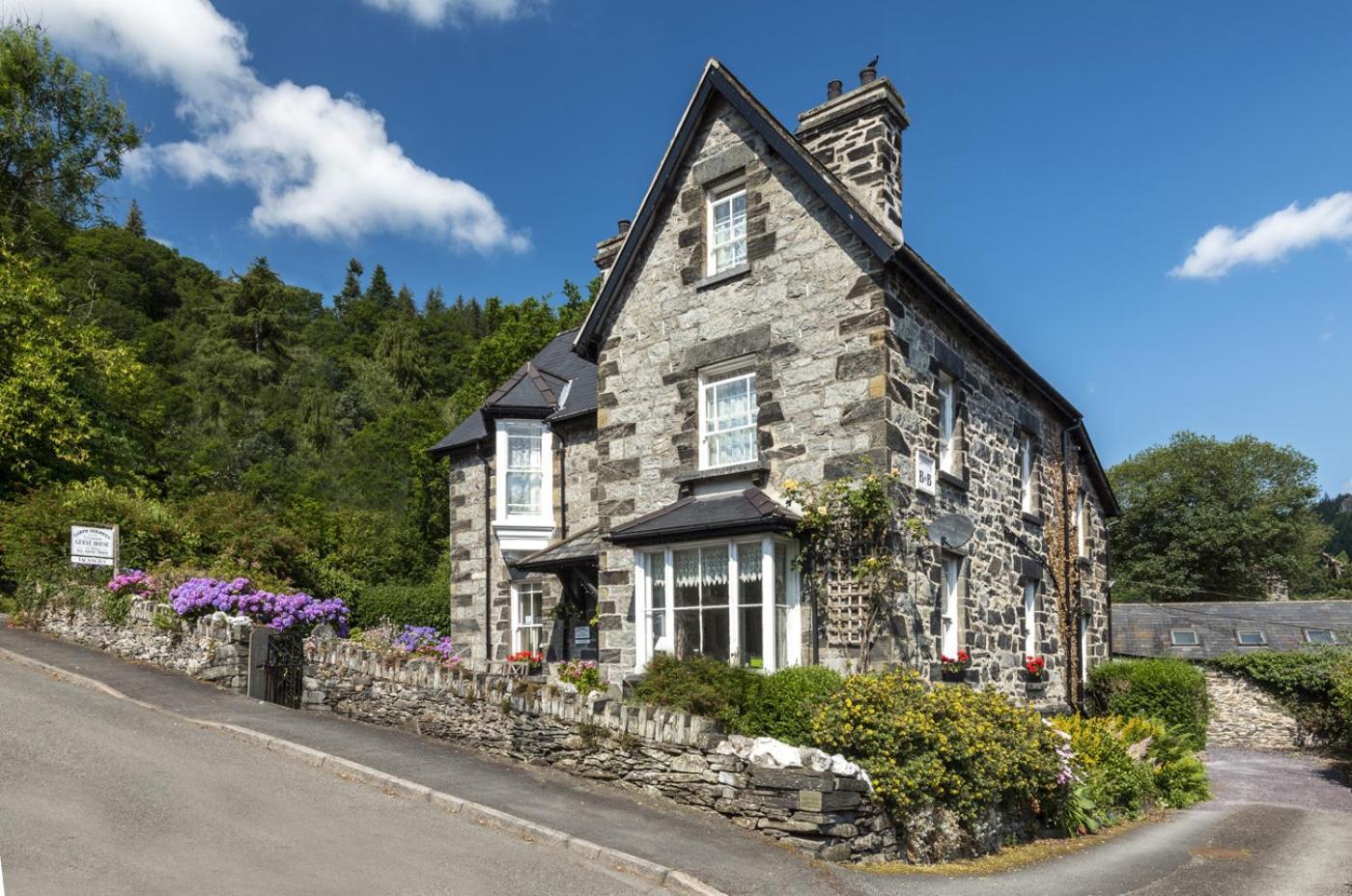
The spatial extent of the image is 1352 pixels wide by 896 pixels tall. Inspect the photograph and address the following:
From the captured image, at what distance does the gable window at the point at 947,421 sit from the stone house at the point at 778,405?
47mm

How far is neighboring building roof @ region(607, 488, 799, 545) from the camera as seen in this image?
1282 centimetres

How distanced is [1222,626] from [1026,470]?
17345mm

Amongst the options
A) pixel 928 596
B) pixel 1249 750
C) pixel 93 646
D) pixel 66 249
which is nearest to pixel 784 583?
pixel 928 596

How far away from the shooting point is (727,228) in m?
15.2

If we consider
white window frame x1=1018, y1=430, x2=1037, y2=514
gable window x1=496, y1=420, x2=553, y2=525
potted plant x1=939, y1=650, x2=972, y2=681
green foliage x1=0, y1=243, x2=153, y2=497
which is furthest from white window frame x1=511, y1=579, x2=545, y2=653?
green foliage x1=0, y1=243, x2=153, y2=497

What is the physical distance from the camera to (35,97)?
31891mm

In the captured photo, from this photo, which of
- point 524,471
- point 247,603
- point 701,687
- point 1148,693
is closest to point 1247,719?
point 1148,693

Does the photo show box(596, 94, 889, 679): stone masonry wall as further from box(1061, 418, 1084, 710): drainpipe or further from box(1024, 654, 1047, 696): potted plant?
box(1061, 418, 1084, 710): drainpipe

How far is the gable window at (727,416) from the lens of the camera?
47.3 feet

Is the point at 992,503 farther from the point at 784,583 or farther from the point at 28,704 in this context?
the point at 28,704

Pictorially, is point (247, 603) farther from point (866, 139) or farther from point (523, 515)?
point (866, 139)

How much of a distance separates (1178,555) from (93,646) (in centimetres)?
5380

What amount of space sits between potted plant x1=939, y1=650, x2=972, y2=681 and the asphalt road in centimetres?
756

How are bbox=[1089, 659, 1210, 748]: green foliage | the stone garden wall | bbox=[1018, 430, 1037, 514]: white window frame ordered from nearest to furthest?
bbox=[1018, 430, 1037, 514]: white window frame < bbox=[1089, 659, 1210, 748]: green foliage < the stone garden wall
